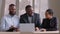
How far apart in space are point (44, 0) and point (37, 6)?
0.19m

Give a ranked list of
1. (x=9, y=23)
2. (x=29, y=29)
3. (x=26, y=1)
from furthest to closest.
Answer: (x=26, y=1) < (x=9, y=23) < (x=29, y=29)

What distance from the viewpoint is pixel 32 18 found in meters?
2.21

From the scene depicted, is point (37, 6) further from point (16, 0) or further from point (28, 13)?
point (28, 13)

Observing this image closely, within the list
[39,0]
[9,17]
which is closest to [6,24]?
[9,17]

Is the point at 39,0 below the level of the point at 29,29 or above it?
above

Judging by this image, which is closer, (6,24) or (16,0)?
(6,24)

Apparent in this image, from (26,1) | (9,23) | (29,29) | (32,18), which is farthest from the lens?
(26,1)

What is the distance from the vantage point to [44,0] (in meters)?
3.00

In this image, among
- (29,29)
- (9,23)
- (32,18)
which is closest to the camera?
(29,29)

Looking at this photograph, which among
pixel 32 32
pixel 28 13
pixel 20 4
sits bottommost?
pixel 32 32

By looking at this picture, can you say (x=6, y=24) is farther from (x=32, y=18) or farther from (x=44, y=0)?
(x=44, y=0)

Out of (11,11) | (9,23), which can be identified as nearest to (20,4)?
(11,11)

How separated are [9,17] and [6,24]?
204mm

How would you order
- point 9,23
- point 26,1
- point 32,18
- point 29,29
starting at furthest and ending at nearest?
point 26,1
point 32,18
point 9,23
point 29,29
